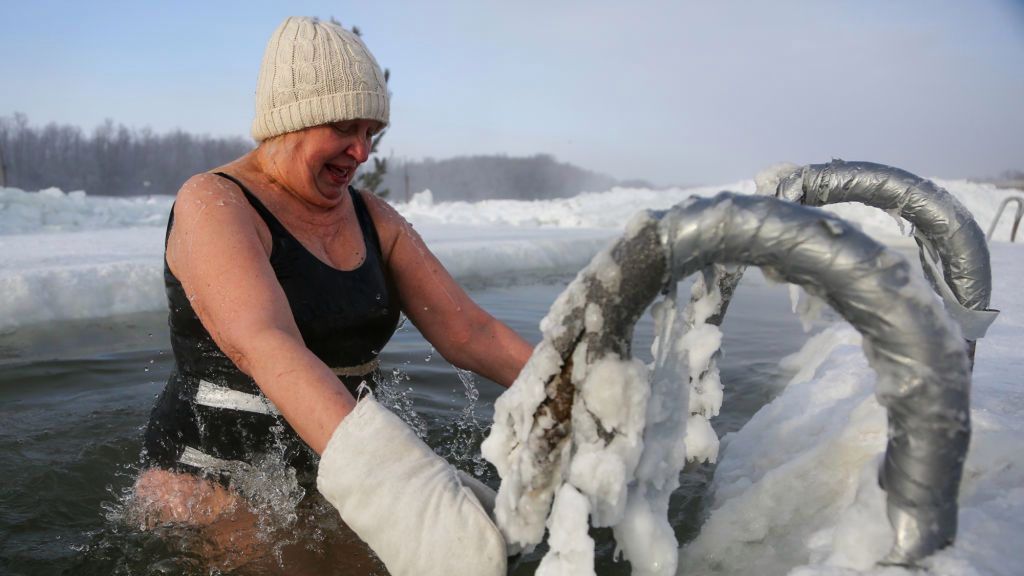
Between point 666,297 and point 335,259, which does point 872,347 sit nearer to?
point 666,297

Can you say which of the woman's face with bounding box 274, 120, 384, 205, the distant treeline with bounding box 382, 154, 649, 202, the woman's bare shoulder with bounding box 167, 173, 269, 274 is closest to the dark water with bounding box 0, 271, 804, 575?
the woman's bare shoulder with bounding box 167, 173, 269, 274

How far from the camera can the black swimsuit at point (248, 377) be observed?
2088 millimetres

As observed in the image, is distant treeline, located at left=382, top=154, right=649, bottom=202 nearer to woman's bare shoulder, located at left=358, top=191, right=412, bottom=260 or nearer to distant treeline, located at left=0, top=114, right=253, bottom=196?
distant treeline, located at left=0, top=114, right=253, bottom=196

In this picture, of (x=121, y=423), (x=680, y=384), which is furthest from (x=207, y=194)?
(x=121, y=423)

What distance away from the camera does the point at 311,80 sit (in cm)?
206

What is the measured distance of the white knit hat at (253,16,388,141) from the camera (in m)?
2.07

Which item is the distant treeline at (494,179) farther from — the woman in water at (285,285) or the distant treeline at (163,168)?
the woman in water at (285,285)

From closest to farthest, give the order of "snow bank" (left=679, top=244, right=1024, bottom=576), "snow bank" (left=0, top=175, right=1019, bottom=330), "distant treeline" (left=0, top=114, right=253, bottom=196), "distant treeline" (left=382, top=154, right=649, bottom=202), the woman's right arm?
"snow bank" (left=679, top=244, right=1024, bottom=576) → the woman's right arm → "snow bank" (left=0, top=175, right=1019, bottom=330) → "distant treeline" (left=0, top=114, right=253, bottom=196) → "distant treeline" (left=382, top=154, right=649, bottom=202)

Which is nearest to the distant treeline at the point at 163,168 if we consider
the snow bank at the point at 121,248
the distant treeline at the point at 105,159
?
the distant treeline at the point at 105,159

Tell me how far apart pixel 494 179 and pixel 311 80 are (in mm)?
75242

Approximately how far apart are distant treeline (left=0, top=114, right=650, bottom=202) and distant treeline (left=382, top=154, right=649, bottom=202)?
0.32ft

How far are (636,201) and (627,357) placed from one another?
73.4 feet

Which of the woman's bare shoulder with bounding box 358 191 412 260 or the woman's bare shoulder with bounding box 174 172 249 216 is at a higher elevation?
the woman's bare shoulder with bounding box 174 172 249 216

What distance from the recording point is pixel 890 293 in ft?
3.16
